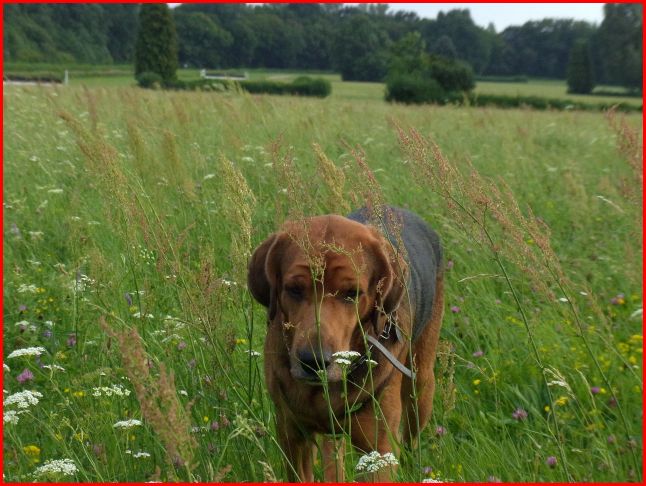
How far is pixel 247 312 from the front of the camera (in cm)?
386

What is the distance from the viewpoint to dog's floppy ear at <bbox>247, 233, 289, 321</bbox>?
2797 mm

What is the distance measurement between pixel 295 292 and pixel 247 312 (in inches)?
52.1

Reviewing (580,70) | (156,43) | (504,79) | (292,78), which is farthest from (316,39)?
(504,79)

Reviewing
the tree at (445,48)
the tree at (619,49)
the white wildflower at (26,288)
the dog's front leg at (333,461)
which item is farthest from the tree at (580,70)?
the dog's front leg at (333,461)

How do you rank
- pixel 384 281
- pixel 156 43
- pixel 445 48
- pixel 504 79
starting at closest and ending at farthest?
1. pixel 384 281
2. pixel 156 43
3. pixel 445 48
4. pixel 504 79

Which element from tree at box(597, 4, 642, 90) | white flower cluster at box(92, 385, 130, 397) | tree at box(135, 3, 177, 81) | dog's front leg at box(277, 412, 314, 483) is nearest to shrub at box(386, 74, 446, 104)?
tree at box(597, 4, 642, 90)

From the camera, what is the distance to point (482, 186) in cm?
204

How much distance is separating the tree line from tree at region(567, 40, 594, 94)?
268 mm

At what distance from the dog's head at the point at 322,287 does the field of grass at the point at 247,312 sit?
0.42 feet

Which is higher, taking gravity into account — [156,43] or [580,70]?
[156,43]

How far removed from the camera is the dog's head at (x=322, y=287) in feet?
7.68

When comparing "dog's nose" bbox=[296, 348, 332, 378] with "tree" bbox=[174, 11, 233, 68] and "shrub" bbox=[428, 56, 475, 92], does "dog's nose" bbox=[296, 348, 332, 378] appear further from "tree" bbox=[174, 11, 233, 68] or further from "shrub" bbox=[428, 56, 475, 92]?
"shrub" bbox=[428, 56, 475, 92]

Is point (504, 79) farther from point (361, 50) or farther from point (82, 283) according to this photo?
point (82, 283)

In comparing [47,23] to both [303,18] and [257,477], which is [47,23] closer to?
[303,18]
